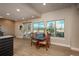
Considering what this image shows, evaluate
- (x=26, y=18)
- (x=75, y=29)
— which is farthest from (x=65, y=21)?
(x=26, y=18)

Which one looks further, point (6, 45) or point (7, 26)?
point (6, 45)

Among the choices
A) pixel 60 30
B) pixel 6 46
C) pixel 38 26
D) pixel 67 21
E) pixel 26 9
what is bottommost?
pixel 6 46

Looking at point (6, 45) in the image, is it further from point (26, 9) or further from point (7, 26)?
point (26, 9)

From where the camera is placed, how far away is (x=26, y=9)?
2.96 metres

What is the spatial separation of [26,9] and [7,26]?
747 mm

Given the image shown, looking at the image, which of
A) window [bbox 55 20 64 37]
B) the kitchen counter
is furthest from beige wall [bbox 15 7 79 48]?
the kitchen counter

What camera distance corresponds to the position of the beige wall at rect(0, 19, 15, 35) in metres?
2.88

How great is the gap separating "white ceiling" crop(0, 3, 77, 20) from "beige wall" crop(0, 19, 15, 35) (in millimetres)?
135

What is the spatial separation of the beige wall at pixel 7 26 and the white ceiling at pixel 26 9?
Result: 0.14 metres

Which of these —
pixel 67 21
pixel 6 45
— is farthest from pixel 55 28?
pixel 6 45

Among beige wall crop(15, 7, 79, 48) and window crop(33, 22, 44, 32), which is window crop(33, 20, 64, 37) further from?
beige wall crop(15, 7, 79, 48)

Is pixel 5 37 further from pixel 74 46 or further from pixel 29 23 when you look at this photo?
pixel 74 46

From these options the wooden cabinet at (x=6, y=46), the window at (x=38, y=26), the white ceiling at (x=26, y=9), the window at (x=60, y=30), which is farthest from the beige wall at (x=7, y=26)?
the window at (x=60, y=30)

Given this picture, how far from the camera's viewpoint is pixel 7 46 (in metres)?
3.30
